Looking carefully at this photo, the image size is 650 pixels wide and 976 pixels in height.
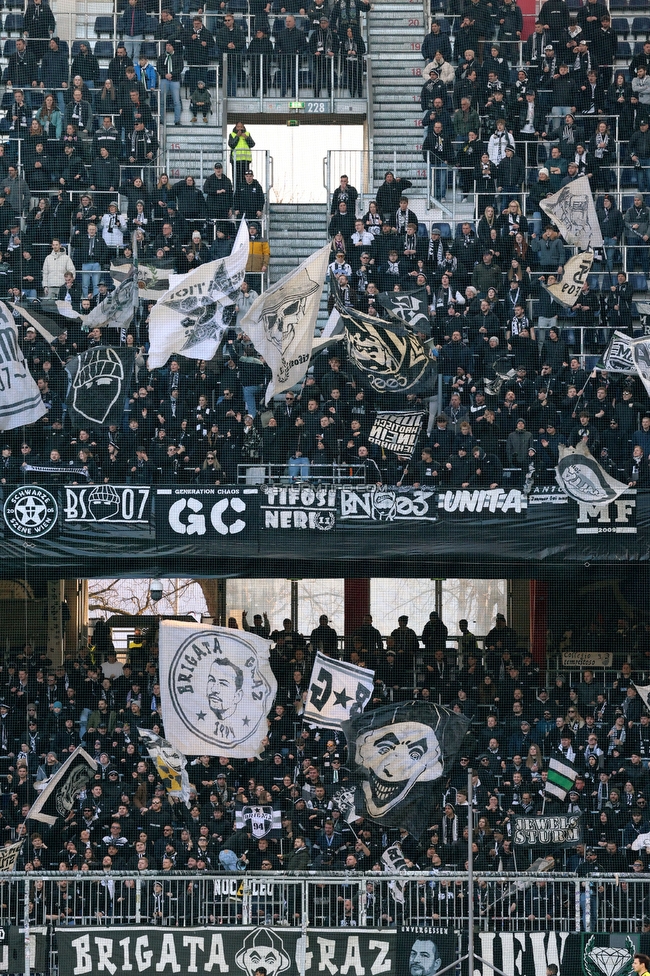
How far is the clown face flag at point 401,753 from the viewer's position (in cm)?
1878

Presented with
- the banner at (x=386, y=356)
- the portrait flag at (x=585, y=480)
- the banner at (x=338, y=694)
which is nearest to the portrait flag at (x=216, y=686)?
the banner at (x=338, y=694)

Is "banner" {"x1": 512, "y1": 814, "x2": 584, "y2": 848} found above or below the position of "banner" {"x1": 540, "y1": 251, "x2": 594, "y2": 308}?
below

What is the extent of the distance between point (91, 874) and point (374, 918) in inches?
115

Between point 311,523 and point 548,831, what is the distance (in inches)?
174

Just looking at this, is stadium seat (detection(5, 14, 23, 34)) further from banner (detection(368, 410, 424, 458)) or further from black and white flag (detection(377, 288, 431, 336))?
banner (detection(368, 410, 424, 458))

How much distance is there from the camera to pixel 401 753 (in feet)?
62.6

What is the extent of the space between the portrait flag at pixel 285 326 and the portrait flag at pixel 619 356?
3.59 metres

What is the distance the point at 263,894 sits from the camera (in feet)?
55.6

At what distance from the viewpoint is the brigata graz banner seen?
62.7 feet

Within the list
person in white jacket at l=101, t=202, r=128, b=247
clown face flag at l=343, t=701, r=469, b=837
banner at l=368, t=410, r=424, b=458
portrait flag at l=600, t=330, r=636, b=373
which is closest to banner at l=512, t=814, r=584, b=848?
clown face flag at l=343, t=701, r=469, b=837

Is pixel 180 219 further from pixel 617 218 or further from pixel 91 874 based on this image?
pixel 91 874

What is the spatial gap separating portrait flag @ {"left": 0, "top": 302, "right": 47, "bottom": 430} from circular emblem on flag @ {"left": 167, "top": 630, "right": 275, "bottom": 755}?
3.40 meters

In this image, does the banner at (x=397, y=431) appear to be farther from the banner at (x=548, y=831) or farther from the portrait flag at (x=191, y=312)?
the banner at (x=548, y=831)

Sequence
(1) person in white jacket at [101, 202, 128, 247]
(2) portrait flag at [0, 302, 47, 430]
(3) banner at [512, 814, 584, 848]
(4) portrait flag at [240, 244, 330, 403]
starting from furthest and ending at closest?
(1) person in white jacket at [101, 202, 128, 247] → (2) portrait flag at [0, 302, 47, 430] → (4) portrait flag at [240, 244, 330, 403] → (3) banner at [512, 814, 584, 848]
